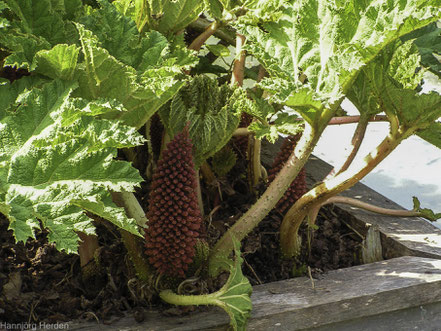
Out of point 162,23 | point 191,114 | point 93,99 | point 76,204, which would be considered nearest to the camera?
point 76,204

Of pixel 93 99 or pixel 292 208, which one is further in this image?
pixel 292 208

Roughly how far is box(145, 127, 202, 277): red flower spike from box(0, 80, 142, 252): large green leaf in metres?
0.15

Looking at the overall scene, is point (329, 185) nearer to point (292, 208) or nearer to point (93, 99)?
point (292, 208)

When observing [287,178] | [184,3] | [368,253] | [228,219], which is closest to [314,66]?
[287,178]

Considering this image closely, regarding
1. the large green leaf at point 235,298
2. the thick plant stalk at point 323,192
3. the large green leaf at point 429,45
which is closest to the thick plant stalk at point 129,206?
the large green leaf at point 235,298

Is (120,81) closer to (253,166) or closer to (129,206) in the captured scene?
(129,206)

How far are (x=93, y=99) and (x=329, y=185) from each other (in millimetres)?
532

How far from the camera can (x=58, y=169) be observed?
1.00 metres

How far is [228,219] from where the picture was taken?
60.5 inches

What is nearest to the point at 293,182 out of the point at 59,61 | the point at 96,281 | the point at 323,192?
the point at 323,192

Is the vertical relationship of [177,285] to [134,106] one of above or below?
below

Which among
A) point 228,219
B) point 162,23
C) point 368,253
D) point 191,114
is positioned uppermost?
point 162,23

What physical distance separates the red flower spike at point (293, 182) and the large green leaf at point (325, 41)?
0.33 metres

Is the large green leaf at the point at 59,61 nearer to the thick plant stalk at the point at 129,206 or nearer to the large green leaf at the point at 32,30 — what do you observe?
the large green leaf at the point at 32,30
